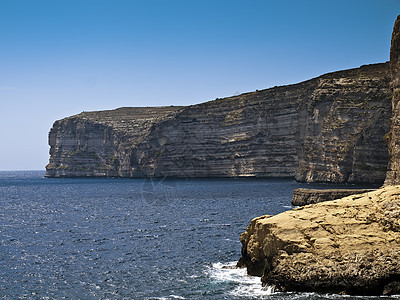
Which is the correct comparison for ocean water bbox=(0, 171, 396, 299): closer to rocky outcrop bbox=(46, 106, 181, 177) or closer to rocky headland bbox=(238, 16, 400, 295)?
rocky headland bbox=(238, 16, 400, 295)

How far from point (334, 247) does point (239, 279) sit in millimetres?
5933

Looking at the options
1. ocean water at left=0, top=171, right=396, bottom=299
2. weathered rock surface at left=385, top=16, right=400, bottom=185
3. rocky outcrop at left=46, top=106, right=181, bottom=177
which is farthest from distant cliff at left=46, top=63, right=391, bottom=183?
ocean water at left=0, top=171, right=396, bottom=299

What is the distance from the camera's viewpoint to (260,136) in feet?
468

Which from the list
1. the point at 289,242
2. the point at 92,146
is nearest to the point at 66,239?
the point at 289,242

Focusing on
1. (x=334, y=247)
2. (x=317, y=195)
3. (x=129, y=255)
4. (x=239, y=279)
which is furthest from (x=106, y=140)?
(x=334, y=247)

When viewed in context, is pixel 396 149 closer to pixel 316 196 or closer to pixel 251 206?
pixel 316 196

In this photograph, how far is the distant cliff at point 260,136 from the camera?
103 metres

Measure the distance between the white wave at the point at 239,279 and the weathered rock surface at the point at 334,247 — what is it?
0.55 m

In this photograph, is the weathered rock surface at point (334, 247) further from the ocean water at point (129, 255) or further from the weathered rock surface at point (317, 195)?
the weathered rock surface at point (317, 195)

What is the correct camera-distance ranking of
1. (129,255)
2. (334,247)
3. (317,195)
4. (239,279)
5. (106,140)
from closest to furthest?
(334,247) → (239,279) → (129,255) → (317,195) → (106,140)

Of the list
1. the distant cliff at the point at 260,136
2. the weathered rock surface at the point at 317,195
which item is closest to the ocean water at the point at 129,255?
the weathered rock surface at the point at 317,195

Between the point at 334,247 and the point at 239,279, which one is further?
the point at 239,279

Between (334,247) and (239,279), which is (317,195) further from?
(334,247)

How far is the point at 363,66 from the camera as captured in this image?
426 feet
